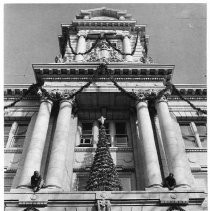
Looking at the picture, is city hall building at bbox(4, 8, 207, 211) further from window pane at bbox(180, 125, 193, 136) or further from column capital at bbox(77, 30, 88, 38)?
column capital at bbox(77, 30, 88, 38)

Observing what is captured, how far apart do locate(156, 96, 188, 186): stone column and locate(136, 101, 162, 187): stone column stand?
0.71 metres

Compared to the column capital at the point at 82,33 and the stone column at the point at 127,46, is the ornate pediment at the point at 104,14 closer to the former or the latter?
the column capital at the point at 82,33

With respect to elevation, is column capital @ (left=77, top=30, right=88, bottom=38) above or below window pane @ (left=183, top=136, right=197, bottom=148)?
above

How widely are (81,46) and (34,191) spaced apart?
15489 mm

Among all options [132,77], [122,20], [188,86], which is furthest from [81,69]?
[122,20]

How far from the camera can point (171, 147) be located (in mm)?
17344

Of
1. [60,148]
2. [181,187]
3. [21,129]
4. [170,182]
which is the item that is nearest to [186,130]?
[181,187]

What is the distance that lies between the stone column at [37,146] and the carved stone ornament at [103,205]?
12.4ft

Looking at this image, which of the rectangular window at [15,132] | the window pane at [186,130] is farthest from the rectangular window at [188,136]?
the rectangular window at [15,132]

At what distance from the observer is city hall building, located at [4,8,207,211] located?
1445 cm

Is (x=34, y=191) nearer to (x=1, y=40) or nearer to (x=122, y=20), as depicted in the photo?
(x=1, y=40)

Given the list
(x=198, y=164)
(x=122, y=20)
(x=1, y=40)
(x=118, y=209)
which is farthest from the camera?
(x=122, y=20)

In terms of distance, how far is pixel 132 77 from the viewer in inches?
858

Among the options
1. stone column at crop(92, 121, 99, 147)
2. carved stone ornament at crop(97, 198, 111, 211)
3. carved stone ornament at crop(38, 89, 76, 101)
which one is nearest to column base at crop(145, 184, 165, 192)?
carved stone ornament at crop(97, 198, 111, 211)
